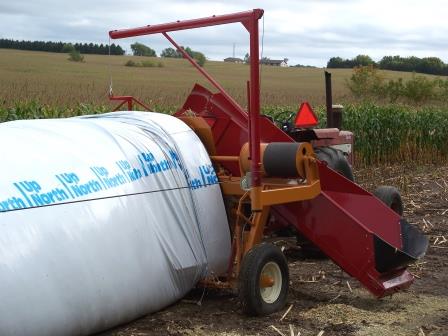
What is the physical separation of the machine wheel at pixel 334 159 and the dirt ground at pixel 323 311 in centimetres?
101

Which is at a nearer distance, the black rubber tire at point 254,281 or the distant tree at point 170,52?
the black rubber tire at point 254,281

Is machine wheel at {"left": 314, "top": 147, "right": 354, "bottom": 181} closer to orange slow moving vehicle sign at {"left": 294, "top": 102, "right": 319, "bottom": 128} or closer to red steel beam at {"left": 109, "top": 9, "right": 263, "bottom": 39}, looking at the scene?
orange slow moving vehicle sign at {"left": 294, "top": 102, "right": 319, "bottom": 128}

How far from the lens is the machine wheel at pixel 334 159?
23.5 ft

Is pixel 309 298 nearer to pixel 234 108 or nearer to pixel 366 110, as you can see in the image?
pixel 234 108

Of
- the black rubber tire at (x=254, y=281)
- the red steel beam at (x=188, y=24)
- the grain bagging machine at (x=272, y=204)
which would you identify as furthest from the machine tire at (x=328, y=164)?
the red steel beam at (x=188, y=24)

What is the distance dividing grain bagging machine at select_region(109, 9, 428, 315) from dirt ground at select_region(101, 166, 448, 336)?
0.55 ft

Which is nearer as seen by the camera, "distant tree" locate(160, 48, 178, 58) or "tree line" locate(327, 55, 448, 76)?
"distant tree" locate(160, 48, 178, 58)

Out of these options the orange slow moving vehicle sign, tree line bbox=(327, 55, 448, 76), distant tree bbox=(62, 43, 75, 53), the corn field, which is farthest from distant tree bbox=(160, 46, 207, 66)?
tree line bbox=(327, 55, 448, 76)

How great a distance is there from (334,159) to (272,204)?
2.29 meters

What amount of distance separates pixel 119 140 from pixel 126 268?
0.99 meters

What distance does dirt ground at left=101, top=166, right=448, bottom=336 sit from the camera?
471 cm

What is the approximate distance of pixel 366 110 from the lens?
1645 cm

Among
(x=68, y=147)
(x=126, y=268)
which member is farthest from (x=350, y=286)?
(x=68, y=147)

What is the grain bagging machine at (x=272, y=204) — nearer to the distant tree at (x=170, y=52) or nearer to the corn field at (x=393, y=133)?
the distant tree at (x=170, y=52)
